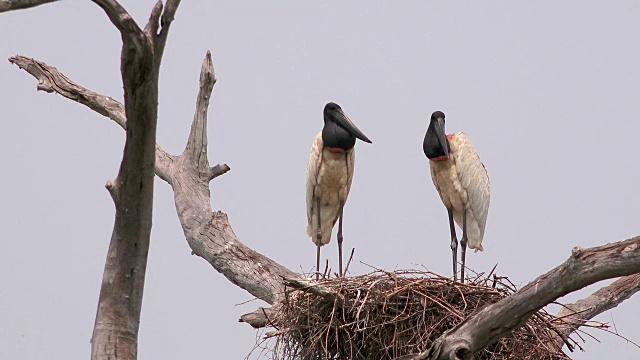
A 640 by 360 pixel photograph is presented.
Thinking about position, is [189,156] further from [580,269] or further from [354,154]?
[580,269]

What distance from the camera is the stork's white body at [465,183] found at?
840 cm

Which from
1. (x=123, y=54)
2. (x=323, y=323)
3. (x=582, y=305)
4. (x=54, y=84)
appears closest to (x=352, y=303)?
(x=323, y=323)

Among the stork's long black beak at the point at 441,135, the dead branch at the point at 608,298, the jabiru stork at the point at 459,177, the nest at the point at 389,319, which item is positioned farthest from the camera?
the dead branch at the point at 608,298

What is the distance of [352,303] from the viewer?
6.24 meters

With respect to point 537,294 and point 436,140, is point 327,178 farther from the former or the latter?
point 537,294

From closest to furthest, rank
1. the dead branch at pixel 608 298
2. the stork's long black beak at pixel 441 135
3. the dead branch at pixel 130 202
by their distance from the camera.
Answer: the dead branch at pixel 130 202
the stork's long black beak at pixel 441 135
the dead branch at pixel 608 298

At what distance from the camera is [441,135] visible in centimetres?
833

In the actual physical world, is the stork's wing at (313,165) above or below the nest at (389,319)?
above

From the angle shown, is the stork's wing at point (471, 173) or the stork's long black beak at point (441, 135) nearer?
the stork's long black beak at point (441, 135)

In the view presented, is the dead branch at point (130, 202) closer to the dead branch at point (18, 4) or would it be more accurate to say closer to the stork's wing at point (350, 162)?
the dead branch at point (18, 4)

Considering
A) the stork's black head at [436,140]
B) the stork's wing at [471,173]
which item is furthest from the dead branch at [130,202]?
the stork's wing at [471,173]

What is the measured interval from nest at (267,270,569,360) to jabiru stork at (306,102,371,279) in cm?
212

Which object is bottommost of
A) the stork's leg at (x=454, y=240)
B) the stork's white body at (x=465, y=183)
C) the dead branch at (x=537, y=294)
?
the dead branch at (x=537, y=294)

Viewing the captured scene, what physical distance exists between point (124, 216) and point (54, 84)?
4.19m
